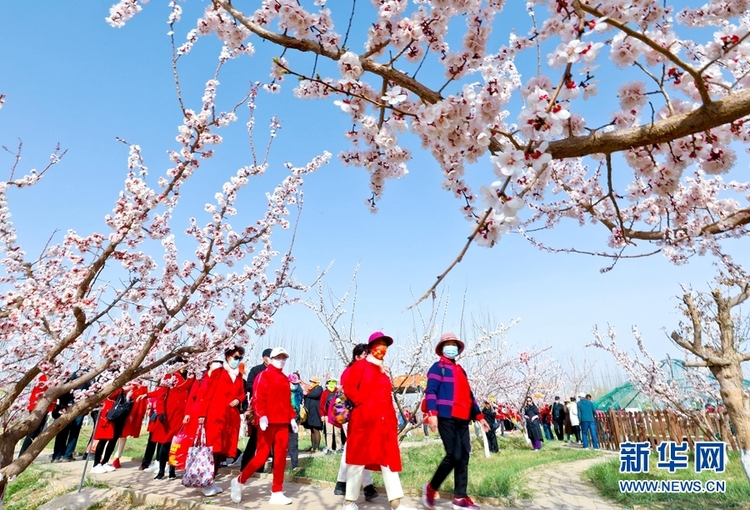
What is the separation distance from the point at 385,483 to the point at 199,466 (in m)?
2.51

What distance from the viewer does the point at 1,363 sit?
556cm

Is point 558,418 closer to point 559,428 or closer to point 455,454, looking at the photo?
point 559,428

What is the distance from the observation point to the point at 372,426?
4.23 metres

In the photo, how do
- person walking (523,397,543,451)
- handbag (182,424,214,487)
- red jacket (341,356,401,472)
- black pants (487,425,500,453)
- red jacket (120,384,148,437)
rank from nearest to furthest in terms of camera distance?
red jacket (341,356,401,472) → handbag (182,424,214,487) → red jacket (120,384,148,437) → black pants (487,425,500,453) → person walking (523,397,543,451)

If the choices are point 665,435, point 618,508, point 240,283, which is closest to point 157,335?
point 240,283

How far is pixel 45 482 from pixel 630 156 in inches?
335

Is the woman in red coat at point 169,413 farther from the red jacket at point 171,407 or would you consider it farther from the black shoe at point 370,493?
the black shoe at point 370,493

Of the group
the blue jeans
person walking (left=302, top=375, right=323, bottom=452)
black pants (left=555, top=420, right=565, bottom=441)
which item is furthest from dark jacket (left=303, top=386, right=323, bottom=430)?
black pants (left=555, top=420, right=565, bottom=441)

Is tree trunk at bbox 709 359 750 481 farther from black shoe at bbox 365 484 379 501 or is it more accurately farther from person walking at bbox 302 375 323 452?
person walking at bbox 302 375 323 452

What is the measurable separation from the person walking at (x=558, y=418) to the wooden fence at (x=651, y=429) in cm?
332

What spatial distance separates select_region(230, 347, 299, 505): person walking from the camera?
465 cm

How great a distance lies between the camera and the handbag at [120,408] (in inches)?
262

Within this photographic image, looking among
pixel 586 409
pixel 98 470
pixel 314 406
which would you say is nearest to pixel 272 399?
pixel 98 470

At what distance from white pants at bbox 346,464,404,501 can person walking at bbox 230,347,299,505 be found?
0.96 metres
